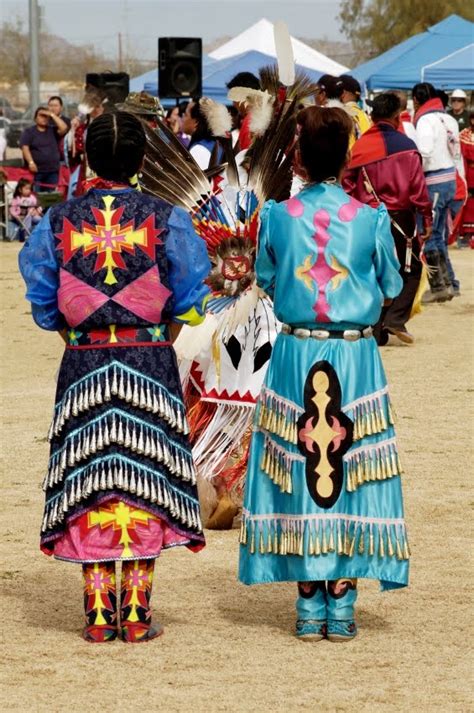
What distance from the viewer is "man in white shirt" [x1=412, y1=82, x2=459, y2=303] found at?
40.3 ft

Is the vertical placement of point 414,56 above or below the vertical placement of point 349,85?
below

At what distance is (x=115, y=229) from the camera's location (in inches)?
163

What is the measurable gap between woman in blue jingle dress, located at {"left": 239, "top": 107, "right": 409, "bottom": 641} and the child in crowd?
47.3 feet

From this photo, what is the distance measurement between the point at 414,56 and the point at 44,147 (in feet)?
22.3

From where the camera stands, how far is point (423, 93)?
12.8 meters

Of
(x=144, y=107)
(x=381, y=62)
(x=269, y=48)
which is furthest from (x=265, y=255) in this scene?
(x=269, y=48)

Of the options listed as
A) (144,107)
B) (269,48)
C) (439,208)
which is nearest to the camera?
(144,107)

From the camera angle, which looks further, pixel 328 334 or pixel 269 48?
pixel 269 48

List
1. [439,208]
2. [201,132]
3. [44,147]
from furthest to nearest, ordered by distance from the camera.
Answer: [44,147] → [439,208] → [201,132]

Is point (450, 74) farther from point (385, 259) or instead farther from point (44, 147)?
point (385, 259)

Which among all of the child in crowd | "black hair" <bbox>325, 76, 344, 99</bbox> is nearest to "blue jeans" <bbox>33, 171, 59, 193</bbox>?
the child in crowd

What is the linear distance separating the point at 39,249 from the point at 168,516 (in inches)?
30.4

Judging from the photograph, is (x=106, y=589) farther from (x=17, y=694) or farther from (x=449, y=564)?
(x=449, y=564)

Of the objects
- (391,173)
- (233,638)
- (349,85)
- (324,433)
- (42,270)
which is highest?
(349,85)
